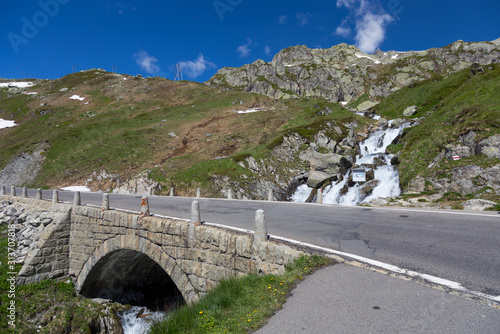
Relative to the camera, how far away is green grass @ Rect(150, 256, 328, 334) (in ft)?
13.2

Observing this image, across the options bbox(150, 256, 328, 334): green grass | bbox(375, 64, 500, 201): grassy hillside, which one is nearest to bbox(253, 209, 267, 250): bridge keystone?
bbox(150, 256, 328, 334): green grass

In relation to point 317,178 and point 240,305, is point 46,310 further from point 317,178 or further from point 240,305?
point 317,178

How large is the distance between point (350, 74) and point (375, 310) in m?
147

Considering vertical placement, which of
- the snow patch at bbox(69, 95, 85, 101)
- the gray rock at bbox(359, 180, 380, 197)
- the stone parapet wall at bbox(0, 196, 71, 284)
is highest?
the snow patch at bbox(69, 95, 85, 101)

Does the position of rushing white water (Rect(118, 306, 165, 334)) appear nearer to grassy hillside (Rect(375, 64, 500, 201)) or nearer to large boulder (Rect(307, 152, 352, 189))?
grassy hillside (Rect(375, 64, 500, 201))

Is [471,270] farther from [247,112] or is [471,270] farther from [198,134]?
[247,112]

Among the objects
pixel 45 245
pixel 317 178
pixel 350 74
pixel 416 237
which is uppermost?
pixel 350 74

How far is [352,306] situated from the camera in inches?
145

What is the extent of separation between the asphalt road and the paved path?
0.74 m

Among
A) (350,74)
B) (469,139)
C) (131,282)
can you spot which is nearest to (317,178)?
(469,139)

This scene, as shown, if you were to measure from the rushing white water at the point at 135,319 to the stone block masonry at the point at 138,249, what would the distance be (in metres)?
2.21

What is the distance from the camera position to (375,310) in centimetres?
349

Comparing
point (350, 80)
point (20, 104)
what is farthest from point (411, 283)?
point (350, 80)

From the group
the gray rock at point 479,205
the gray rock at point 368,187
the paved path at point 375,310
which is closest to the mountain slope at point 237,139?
the gray rock at point 479,205
